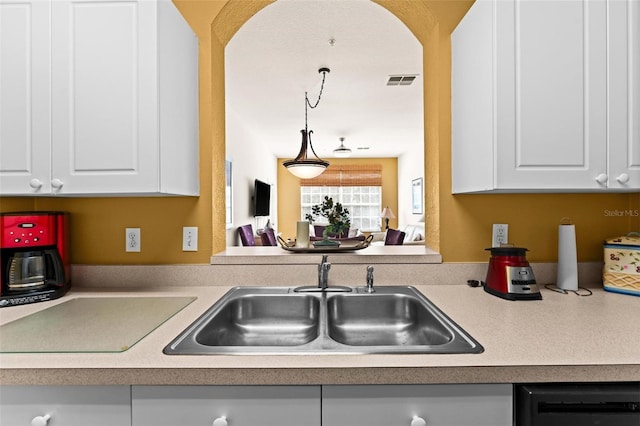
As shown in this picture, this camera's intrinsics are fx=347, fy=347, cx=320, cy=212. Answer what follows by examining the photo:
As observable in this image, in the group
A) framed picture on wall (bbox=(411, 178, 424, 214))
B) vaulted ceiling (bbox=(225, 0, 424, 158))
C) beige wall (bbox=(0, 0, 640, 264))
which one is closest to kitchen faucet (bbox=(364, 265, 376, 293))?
beige wall (bbox=(0, 0, 640, 264))

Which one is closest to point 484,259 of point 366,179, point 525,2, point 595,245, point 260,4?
point 595,245

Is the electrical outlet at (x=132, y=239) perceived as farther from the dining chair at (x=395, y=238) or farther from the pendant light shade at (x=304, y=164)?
the dining chair at (x=395, y=238)

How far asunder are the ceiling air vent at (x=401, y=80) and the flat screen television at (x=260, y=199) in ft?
10.4

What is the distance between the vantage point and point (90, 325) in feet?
3.71

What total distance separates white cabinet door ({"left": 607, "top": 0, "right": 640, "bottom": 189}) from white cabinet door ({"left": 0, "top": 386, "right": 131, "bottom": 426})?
1753mm

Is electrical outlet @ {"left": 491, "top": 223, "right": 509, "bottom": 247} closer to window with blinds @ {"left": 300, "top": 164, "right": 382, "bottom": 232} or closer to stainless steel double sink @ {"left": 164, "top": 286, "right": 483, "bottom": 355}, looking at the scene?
stainless steel double sink @ {"left": 164, "top": 286, "right": 483, "bottom": 355}

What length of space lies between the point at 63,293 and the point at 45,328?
1.49ft

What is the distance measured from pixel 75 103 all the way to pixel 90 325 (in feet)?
2.69

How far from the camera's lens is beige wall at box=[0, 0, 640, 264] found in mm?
1648

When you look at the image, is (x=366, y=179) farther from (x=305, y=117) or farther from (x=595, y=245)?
(x=595, y=245)

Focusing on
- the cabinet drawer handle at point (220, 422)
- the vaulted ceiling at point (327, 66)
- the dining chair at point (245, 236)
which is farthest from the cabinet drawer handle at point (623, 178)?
the dining chair at point (245, 236)

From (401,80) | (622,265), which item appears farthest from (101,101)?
(401,80)

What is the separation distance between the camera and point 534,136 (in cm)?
129

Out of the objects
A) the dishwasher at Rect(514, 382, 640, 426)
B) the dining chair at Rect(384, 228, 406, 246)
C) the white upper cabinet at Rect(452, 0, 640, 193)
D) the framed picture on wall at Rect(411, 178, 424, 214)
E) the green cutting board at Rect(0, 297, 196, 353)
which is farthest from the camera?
the framed picture on wall at Rect(411, 178, 424, 214)
